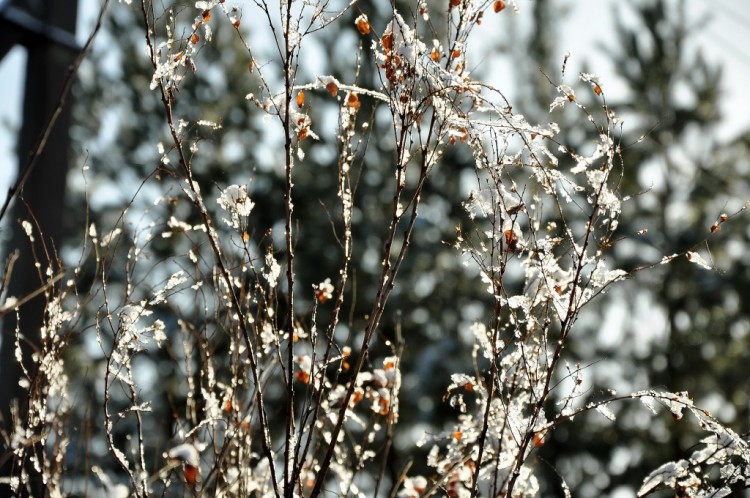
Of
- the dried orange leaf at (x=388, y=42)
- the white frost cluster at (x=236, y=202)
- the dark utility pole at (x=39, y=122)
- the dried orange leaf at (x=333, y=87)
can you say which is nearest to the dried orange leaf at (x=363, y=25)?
the dried orange leaf at (x=388, y=42)

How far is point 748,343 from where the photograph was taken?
800 centimetres

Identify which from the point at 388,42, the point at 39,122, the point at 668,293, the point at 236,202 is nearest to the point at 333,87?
the point at 388,42

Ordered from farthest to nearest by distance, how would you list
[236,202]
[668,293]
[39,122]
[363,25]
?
[668,293] → [39,122] → [363,25] → [236,202]

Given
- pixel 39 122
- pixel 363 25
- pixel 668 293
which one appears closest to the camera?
pixel 363 25

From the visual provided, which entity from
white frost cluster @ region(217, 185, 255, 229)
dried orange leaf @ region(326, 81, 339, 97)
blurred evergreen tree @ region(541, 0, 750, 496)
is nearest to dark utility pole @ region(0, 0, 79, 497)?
white frost cluster @ region(217, 185, 255, 229)

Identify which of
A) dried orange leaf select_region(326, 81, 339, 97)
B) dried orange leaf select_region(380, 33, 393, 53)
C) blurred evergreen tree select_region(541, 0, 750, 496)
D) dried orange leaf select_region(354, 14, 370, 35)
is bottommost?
dried orange leaf select_region(326, 81, 339, 97)

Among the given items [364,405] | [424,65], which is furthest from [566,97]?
[364,405]

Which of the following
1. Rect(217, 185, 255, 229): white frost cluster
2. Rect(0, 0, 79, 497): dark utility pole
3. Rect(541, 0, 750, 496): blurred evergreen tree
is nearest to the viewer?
Rect(217, 185, 255, 229): white frost cluster

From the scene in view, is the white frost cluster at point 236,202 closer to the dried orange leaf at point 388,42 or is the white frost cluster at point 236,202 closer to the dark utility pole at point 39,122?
the dried orange leaf at point 388,42

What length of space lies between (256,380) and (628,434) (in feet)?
23.0

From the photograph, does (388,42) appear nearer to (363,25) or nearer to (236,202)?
(363,25)

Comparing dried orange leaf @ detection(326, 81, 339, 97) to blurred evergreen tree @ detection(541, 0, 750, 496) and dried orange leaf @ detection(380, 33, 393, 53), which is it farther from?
blurred evergreen tree @ detection(541, 0, 750, 496)

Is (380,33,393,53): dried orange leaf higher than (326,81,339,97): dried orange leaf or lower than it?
higher

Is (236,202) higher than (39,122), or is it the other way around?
(39,122)
